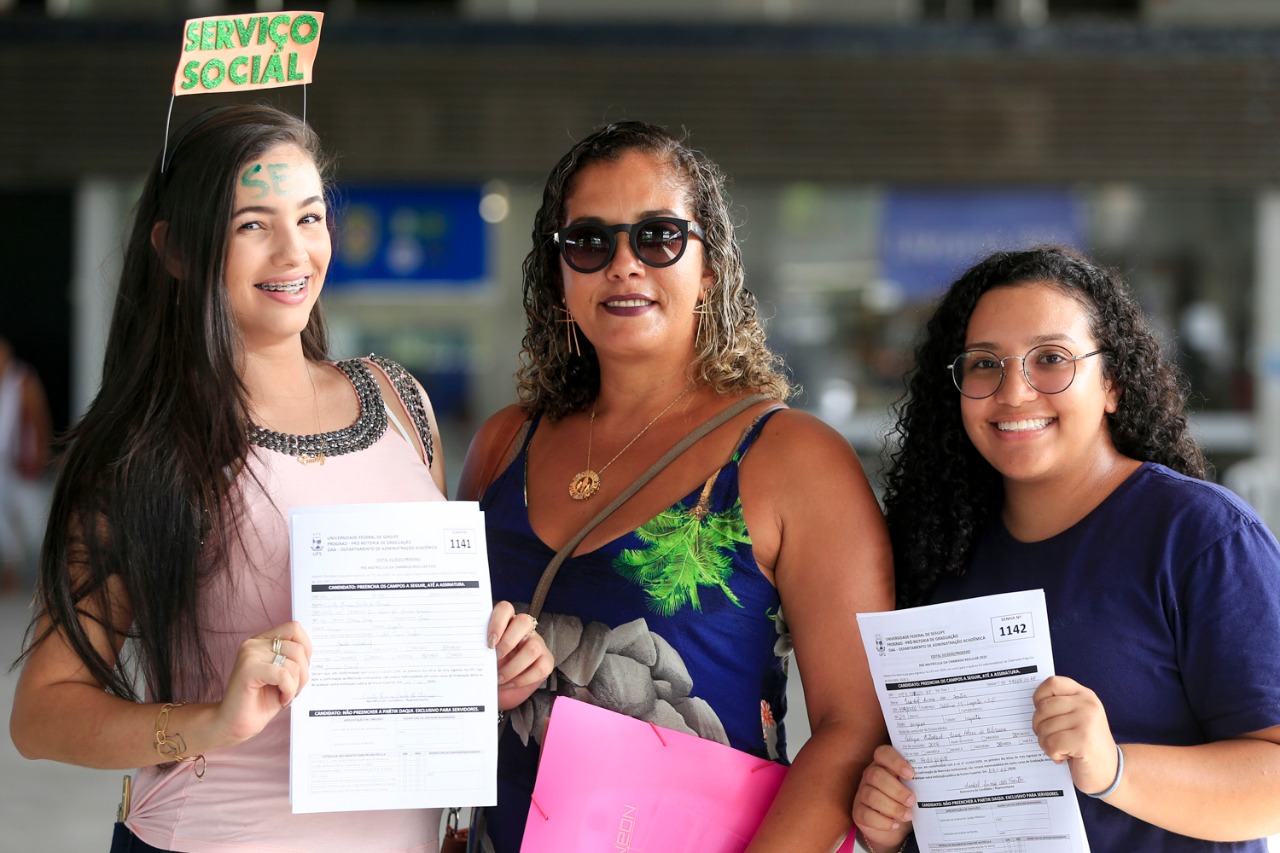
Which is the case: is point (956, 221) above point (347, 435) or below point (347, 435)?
above

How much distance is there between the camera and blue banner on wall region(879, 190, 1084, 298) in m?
9.53

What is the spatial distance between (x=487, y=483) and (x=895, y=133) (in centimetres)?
755

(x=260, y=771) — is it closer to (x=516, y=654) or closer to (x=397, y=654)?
(x=397, y=654)

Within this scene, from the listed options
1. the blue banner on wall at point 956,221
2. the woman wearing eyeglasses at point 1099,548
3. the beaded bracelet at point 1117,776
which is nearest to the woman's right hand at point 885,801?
the woman wearing eyeglasses at point 1099,548

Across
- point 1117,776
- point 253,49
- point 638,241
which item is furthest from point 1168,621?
point 253,49

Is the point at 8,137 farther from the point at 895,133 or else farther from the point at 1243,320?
the point at 1243,320

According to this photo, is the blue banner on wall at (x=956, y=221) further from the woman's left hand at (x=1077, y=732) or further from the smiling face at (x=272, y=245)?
the woman's left hand at (x=1077, y=732)

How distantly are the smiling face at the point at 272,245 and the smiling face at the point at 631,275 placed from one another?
48cm

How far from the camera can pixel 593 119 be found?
9242 millimetres

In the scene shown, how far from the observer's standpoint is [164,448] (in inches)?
81.0

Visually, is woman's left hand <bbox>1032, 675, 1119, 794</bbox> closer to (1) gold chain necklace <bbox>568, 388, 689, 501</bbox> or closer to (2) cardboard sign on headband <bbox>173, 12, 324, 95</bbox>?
(1) gold chain necklace <bbox>568, 388, 689, 501</bbox>

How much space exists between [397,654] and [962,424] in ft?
3.53

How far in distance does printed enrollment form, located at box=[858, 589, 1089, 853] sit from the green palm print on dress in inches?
12.3

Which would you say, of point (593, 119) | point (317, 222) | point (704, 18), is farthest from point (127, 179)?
point (317, 222)
